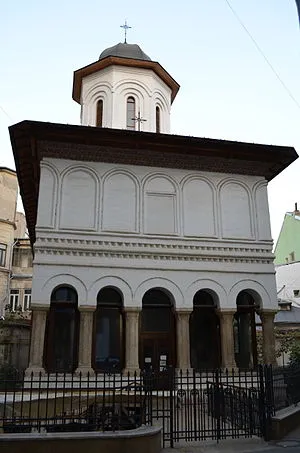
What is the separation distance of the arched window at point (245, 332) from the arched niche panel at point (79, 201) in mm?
6121

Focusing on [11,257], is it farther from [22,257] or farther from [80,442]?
[80,442]

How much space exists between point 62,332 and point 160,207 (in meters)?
5.31

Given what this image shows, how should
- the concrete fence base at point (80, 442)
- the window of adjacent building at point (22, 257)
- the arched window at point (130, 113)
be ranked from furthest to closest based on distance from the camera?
1. the window of adjacent building at point (22, 257)
2. the arched window at point (130, 113)
3. the concrete fence base at point (80, 442)

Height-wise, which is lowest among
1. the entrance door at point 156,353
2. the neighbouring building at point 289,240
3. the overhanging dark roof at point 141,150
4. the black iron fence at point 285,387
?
the black iron fence at point 285,387

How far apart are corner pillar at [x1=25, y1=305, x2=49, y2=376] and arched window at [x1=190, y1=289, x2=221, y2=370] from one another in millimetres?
5192

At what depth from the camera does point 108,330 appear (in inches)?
615

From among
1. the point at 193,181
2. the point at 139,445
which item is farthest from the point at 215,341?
the point at 139,445

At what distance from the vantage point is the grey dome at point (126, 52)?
817 inches

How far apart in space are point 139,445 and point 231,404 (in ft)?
9.70

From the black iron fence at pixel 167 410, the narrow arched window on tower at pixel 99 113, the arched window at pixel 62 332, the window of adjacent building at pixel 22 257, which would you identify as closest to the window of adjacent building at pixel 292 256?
the window of adjacent building at pixel 22 257

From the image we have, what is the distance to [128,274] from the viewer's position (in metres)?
14.7

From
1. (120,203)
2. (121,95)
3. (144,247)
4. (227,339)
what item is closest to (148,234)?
(144,247)

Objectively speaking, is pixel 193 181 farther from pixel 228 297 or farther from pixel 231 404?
pixel 231 404

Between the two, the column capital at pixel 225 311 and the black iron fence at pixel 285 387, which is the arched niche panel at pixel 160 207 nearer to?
the column capital at pixel 225 311
